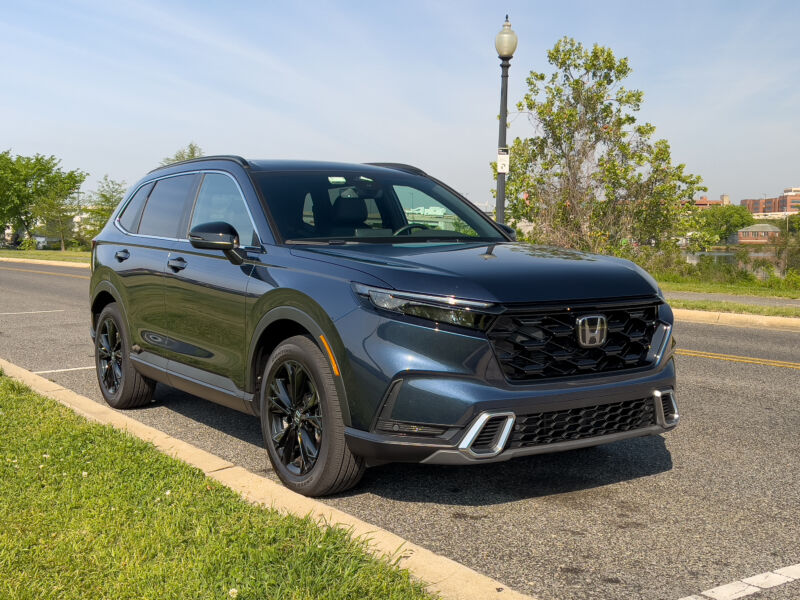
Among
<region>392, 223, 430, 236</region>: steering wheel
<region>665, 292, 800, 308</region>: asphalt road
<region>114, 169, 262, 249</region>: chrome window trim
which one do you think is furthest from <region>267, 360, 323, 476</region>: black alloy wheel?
<region>665, 292, 800, 308</region>: asphalt road

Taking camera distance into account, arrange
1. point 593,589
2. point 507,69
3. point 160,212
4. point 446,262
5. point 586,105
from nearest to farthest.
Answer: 1. point 593,589
2. point 446,262
3. point 160,212
4. point 507,69
5. point 586,105

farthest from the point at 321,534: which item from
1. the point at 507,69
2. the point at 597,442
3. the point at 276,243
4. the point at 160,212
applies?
the point at 507,69

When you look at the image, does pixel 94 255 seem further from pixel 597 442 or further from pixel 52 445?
pixel 597 442

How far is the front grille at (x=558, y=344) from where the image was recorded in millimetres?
3998

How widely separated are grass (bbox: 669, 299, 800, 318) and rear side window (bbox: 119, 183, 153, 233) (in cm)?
1049

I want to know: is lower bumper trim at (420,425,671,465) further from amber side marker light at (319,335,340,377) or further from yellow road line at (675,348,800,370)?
yellow road line at (675,348,800,370)

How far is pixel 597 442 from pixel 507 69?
43.9ft

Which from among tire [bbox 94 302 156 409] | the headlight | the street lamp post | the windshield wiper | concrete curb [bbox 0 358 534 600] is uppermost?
the street lamp post

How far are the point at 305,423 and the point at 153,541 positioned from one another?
3.76 ft

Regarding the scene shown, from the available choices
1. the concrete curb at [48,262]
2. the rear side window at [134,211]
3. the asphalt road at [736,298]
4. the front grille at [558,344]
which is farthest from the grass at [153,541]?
the concrete curb at [48,262]

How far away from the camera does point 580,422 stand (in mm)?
4145

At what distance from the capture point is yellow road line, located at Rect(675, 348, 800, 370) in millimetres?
9196

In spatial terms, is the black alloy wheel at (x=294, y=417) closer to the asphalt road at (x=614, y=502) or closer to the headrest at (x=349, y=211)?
the asphalt road at (x=614, y=502)

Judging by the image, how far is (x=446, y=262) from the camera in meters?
4.35
